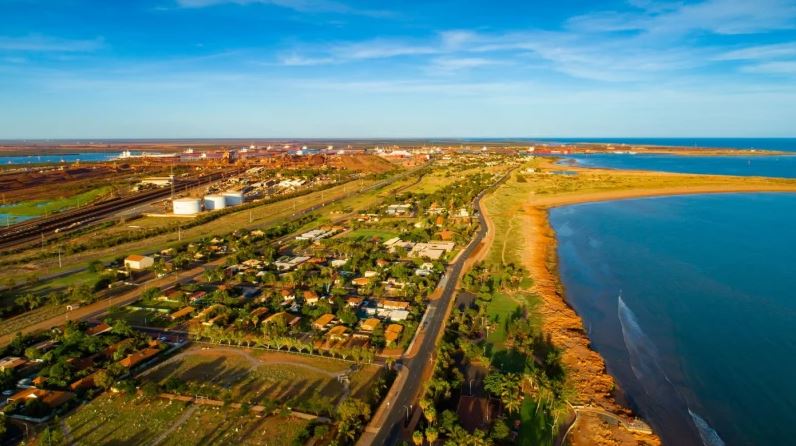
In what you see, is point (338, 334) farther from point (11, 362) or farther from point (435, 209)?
point (435, 209)

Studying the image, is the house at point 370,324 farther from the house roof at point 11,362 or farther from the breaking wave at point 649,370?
the house roof at point 11,362

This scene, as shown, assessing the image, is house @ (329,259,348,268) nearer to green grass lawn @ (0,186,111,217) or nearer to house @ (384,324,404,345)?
house @ (384,324,404,345)

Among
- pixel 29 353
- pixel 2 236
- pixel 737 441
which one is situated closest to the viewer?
pixel 737 441

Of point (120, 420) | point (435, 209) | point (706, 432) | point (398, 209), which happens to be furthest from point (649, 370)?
point (398, 209)

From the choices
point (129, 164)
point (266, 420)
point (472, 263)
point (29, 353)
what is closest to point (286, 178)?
point (129, 164)

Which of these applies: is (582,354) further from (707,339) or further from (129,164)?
(129,164)

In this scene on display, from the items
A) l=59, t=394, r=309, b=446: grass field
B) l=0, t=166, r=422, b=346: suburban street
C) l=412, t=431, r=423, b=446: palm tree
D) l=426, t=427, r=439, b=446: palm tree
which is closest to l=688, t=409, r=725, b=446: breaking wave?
l=426, t=427, r=439, b=446: palm tree

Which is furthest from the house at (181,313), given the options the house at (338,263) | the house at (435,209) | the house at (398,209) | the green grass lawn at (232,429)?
the house at (435,209)

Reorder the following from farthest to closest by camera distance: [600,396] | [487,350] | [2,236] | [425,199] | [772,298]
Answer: [425,199], [2,236], [772,298], [487,350], [600,396]
